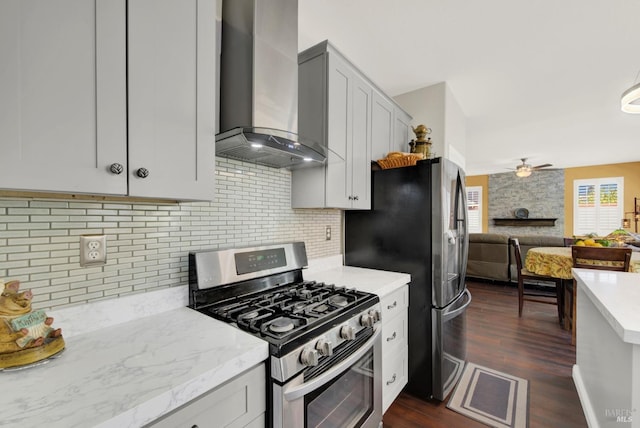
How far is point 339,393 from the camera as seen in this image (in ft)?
3.98

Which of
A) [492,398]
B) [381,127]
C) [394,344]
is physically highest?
[381,127]

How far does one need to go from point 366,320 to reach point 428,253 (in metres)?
0.80

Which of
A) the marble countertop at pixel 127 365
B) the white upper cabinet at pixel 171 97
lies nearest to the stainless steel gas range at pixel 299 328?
the marble countertop at pixel 127 365

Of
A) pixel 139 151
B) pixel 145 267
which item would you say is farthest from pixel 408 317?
pixel 139 151

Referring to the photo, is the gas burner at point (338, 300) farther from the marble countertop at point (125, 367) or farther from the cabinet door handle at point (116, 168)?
the cabinet door handle at point (116, 168)

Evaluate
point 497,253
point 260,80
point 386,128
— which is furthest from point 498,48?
point 497,253

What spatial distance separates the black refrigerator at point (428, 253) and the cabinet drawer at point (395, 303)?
0.07 meters

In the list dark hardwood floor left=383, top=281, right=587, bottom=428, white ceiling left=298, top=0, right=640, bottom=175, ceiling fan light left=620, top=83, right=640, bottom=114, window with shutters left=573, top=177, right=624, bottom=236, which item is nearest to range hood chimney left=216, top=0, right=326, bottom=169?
white ceiling left=298, top=0, right=640, bottom=175

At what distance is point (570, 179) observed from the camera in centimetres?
793

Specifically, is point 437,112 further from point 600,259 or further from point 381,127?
point 600,259

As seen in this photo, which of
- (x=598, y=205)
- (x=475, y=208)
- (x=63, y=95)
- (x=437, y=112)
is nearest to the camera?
(x=63, y=95)

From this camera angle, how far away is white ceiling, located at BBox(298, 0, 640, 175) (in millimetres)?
1871

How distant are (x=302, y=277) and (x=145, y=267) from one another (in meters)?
0.93

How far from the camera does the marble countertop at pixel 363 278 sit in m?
1.68
